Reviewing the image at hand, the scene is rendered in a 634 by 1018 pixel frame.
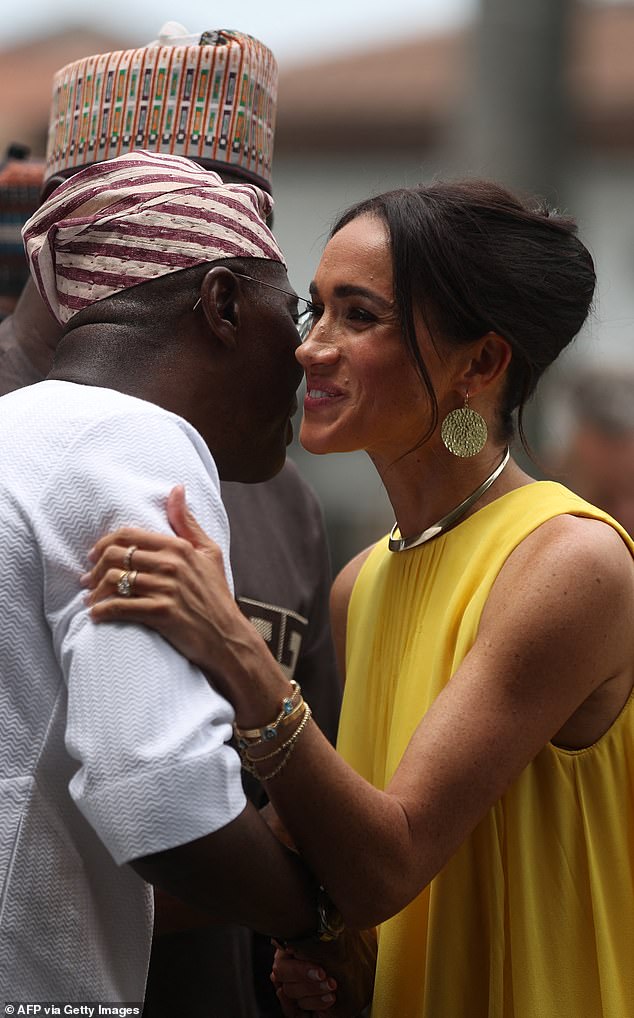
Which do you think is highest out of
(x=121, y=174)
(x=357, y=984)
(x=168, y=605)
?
(x=121, y=174)

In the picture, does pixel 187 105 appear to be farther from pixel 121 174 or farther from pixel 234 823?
pixel 234 823

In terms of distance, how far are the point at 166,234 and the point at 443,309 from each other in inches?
24.1

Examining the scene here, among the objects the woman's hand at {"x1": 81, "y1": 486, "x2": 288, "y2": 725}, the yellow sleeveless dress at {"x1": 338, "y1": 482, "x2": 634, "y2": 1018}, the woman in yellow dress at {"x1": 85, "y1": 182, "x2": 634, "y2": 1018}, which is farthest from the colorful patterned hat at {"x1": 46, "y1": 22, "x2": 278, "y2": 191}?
the woman's hand at {"x1": 81, "y1": 486, "x2": 288, "y2": 725}

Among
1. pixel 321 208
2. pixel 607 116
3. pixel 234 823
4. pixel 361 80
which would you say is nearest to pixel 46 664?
pixel 234 823

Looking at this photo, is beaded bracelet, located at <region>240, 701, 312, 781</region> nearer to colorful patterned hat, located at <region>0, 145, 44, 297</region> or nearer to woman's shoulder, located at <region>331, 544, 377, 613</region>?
woman's shoulder, located at <region>331, 544, 377, 613</region>

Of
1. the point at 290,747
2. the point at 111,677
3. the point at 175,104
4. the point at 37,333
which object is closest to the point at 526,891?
the point at 290,747

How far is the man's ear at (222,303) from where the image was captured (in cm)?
242

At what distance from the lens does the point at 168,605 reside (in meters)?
1.94

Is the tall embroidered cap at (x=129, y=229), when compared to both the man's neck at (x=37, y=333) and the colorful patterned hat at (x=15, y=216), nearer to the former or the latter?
the man's neck at (x=37, y=333)

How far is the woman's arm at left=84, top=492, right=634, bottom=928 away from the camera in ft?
7.20

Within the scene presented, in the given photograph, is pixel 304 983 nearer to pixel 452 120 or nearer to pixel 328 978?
pixel 328 978

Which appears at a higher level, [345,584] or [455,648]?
[455,648]

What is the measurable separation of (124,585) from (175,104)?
1837mm

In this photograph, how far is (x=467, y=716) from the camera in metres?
2.38
